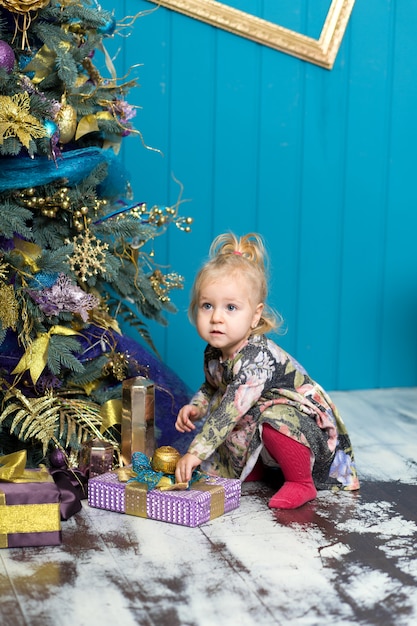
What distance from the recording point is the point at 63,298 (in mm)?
2068

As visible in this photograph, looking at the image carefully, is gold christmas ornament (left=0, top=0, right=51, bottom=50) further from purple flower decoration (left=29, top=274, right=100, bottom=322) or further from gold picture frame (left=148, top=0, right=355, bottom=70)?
gold picture frame (left=148, top=0, right=355, bottom=70)

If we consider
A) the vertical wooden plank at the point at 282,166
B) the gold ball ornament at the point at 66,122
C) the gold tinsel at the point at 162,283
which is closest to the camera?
the gold ball ornament at the point at 66,122

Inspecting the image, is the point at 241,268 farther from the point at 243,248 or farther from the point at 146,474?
the point at 146,474

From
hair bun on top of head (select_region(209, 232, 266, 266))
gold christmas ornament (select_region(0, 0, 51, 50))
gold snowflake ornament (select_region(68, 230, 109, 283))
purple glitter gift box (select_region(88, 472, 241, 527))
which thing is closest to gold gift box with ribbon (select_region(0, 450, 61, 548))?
purple glitter gift box (select_region(88, 472, 241, 527))

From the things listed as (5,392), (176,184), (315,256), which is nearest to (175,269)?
(176,184)

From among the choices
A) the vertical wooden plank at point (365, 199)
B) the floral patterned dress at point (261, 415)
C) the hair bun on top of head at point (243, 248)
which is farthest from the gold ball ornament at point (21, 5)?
the vertical wooden plank at point (365, 199)

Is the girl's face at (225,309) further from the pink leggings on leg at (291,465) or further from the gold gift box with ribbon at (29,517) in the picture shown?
the gold gift box with ribbon at (29,517)

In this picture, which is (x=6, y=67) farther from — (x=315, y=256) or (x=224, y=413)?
(x=315, y=256)

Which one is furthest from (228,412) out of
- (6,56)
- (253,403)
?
(6,56)

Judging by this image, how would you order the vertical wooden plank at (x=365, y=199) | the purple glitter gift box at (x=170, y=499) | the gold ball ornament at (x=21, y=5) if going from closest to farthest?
the purple glitter gift box at (x=170, y=499) < the gold ball ornament at (x=21, y=5) < the vertical wooden plank at (x=365, y=199)

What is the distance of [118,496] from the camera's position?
194 centimetres

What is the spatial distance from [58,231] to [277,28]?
1.20 meters

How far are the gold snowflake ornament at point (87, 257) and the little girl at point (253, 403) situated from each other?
233 mm

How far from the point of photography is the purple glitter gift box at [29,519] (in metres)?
1.73
